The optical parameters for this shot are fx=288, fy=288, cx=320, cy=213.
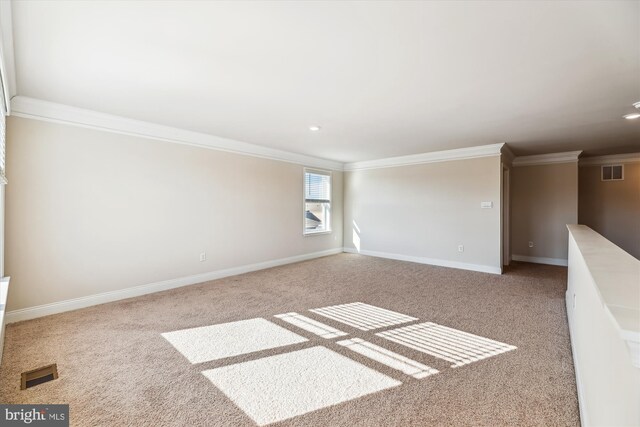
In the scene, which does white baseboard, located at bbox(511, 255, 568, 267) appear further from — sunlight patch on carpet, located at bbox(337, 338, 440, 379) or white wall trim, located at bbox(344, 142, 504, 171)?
sunlight patch on carpet, located at bbox(337, 338, 440, 379)

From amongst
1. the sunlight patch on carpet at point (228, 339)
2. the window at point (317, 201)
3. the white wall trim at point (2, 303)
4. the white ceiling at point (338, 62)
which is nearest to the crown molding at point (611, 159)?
the white ceiling at point (338, 62)

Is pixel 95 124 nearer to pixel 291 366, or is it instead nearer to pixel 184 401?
pixel 184 401

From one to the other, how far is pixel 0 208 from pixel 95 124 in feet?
4.34

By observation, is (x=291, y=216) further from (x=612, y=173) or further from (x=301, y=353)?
(x=612, y=173)

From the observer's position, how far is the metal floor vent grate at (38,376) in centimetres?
197

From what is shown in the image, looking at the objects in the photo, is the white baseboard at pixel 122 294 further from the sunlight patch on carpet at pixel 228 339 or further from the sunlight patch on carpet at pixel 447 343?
the sunlight patch on carpet at pixel 447 343

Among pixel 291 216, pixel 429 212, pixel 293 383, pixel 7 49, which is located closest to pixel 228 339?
pixel 293 383

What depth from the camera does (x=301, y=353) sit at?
2.39m

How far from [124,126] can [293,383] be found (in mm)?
3663

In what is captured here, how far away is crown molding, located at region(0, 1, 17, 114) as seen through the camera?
1.67m

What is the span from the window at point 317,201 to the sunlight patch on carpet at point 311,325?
3236mm

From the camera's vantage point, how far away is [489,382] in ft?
6.58

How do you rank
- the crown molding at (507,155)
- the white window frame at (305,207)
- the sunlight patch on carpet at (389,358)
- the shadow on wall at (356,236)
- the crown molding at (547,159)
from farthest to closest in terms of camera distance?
the shadow on wall at (356,236), the white window frame at (305,207), the crown molding at (547,159), the crown molding at (507,155), the sunlight patch on carpet at (389,358)

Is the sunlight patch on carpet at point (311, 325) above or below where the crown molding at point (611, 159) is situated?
below
